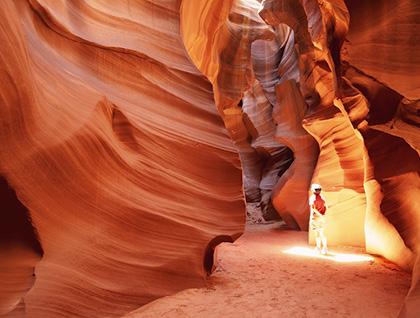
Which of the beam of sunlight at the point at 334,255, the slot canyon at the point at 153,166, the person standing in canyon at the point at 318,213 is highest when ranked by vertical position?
the slot canyon at the point at 153,166

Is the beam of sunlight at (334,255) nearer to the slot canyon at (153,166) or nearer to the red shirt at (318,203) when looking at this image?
the slot canyon at (153,166)

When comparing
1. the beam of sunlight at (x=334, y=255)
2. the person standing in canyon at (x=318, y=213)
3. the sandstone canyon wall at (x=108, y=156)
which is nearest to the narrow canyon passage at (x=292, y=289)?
the beam of sunlight at (x=334, y=255)

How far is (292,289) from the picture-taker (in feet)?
17.0

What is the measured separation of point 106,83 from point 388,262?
587cm

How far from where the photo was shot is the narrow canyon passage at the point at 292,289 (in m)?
4.22

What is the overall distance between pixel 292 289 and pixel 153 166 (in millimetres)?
2625

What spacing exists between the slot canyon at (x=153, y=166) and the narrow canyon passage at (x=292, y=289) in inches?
1.7

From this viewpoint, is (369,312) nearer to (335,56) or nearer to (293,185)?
(335,56)

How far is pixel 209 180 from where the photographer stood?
596cm

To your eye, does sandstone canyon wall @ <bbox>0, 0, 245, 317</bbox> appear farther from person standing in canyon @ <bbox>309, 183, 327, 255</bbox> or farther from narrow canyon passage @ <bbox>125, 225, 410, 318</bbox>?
person standing in canyon @ <bbox>309, 183, 327, 255</bbox>

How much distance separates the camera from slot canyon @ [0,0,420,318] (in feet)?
11.8

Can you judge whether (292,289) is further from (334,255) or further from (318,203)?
(318,203)

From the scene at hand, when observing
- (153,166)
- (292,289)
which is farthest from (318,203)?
(153,166)

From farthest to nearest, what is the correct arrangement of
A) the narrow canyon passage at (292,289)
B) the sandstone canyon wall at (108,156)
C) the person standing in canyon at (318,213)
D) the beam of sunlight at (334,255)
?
the person standing in canyon at (318,213) → the beam of sunlight at (334,255) → the narrow canyon passage at (292,289) → the sandstone canyon wall at (108,156)
